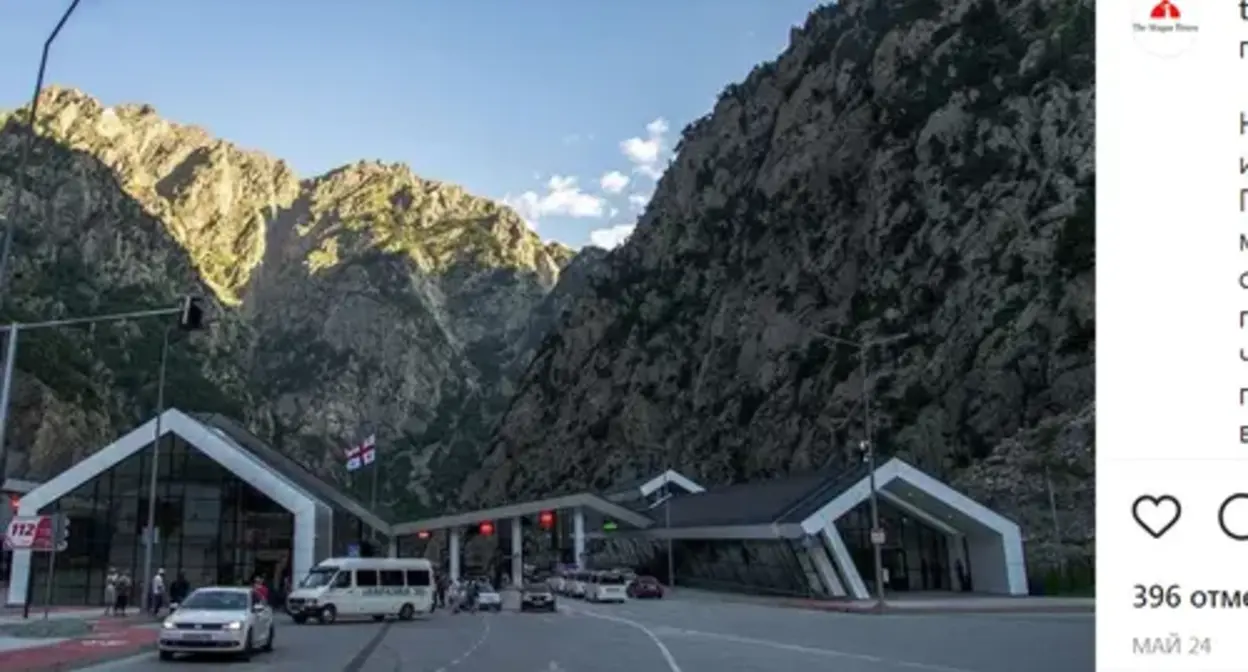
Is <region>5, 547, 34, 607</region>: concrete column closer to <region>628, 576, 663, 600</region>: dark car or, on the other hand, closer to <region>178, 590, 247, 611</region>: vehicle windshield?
<region>178, 590, 247, 611</region>: vehicle windshield

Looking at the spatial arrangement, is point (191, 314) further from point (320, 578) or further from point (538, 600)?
point (538, 600)

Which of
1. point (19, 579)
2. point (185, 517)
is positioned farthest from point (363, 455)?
point (19, 579)

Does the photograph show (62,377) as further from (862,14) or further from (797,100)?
(862,14)

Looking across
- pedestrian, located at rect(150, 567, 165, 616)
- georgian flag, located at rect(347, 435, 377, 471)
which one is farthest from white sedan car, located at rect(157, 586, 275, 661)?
georgian flag, located at rect(347, 435, 377, 471)

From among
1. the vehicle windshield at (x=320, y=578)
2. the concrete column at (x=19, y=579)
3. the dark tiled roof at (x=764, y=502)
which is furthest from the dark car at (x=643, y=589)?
the concrete column at (x=19, y=579)

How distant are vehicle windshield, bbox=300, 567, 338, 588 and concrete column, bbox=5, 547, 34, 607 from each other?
13440 millimetres

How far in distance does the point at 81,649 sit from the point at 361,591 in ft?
59.4

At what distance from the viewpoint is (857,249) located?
309ft

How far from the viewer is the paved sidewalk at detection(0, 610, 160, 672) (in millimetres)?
17234

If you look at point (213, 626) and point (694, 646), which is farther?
point (694, 646)

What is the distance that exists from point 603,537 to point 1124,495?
80.4 metres

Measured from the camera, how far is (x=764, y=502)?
56.1 metres

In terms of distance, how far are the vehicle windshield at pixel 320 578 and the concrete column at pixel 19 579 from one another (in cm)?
1344

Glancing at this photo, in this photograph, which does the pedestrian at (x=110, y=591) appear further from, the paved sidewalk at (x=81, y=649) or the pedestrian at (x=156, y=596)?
the paved sidewalk at (x=81, y=649)
